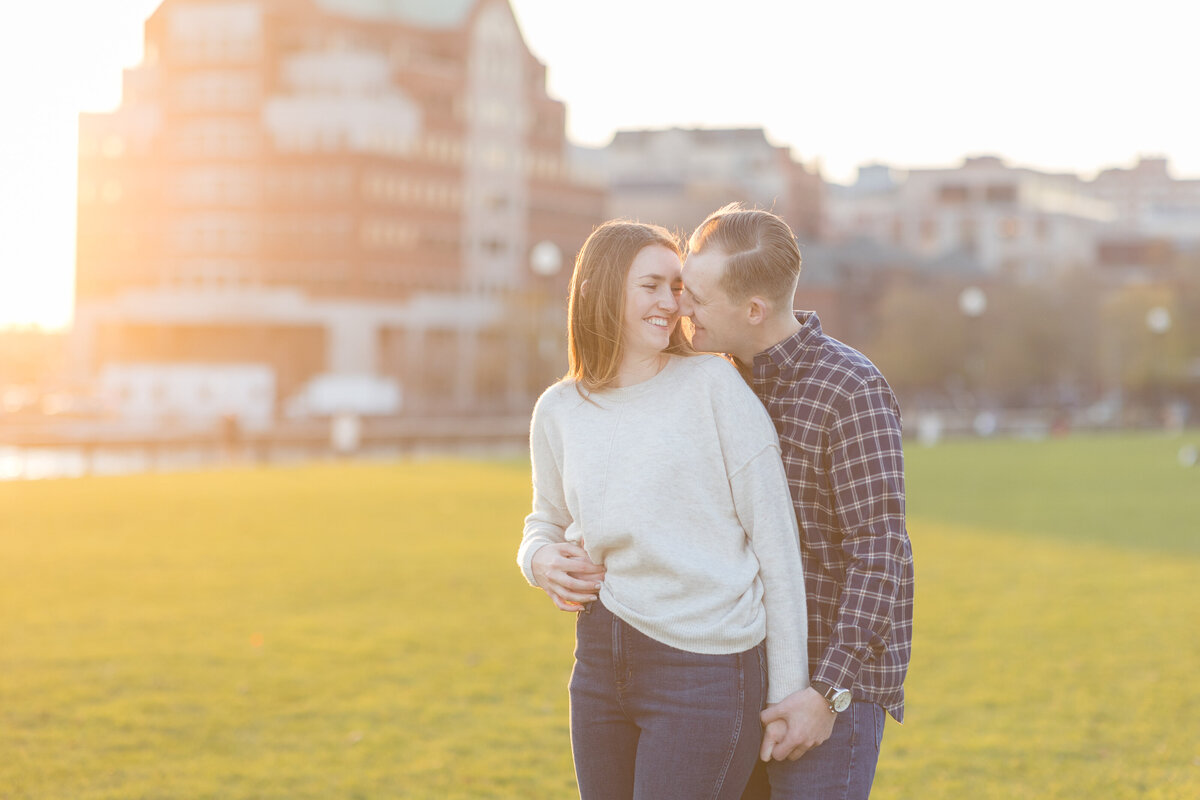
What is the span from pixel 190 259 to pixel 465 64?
21.9m

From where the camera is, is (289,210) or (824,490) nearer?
(824,490)

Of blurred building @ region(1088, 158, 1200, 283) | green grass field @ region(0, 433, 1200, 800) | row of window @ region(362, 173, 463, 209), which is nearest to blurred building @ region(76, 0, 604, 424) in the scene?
row of window @ region(362, 173, 463, 209)

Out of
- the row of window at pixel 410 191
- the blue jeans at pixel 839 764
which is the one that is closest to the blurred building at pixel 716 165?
the row of window at pixel 410 191

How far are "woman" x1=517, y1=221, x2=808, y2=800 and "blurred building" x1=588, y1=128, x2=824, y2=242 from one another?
10701 centimetres

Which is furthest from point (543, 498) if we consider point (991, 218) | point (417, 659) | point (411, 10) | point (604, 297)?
point (991, 218)

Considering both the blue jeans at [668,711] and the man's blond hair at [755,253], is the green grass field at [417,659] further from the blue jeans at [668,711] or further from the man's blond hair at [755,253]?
the man's blond hair at [755,253]

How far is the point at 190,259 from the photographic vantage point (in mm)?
83750

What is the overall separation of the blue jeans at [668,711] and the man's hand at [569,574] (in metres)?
0.06

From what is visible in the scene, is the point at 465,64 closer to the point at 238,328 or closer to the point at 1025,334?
the point at 238,328

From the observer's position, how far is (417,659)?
10.6m

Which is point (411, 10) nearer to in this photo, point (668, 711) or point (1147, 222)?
point (668, 711)

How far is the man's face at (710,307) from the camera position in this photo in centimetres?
357

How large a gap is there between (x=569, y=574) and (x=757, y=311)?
0.84 m

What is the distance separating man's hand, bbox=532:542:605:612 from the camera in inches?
141
